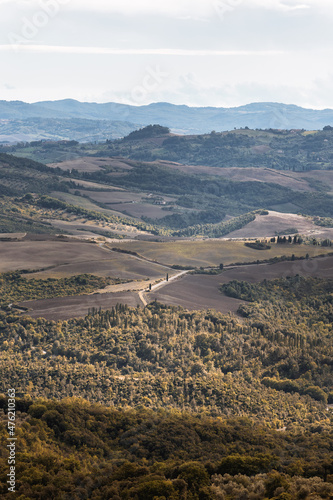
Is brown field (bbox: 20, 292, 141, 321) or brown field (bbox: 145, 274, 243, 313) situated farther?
brown field (bbox: 145, 274, 243, 313)

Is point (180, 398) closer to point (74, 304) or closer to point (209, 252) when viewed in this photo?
point (74, 304)

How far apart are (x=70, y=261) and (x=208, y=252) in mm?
38705

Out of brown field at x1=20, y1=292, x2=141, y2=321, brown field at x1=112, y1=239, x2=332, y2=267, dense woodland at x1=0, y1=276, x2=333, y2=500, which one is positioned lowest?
dense woodland at x1=0, y1=276, x2=333, y2=500

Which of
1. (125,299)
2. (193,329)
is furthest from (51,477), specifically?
(125,299)

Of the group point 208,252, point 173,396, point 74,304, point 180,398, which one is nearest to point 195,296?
point 74,304

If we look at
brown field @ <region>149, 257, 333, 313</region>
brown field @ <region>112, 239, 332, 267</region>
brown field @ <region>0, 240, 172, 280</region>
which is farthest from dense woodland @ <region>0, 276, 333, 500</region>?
brown field @ <region>112, 239, 332, 267</region>

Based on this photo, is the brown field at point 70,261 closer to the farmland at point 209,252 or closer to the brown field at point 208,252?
the farmland at point 209,252

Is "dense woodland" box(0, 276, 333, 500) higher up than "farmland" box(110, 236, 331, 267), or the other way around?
"farmland" box(110, 236, 331, 267)

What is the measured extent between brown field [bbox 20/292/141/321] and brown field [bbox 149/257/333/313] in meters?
4.14

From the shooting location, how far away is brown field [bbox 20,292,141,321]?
98688mm

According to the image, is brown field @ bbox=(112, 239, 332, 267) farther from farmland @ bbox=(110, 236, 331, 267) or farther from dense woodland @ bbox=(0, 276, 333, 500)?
dense woodland @ bbox=(0, 276, 333, 500)

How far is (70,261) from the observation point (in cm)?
13475

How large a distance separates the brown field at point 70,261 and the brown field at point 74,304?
16534mm

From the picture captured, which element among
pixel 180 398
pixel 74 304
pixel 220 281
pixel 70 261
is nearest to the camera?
pixel 180 398
